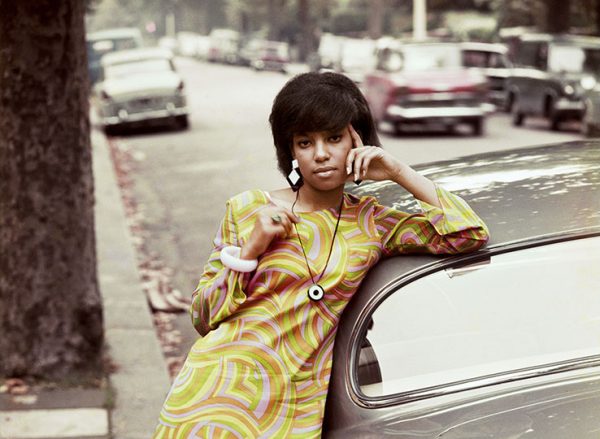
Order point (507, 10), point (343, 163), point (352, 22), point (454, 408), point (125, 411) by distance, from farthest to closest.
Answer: point (352, 22) < point (507, 10) < point (125, 411) < point (343, 163) < point (454, 408)

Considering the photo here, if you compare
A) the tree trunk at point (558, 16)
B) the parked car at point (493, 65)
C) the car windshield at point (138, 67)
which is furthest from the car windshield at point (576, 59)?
the tree trunk at point (558, 16)

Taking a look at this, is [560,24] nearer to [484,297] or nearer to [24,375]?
[24,375]

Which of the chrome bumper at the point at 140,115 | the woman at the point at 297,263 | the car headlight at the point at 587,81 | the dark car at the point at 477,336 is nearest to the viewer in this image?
the dark car at the point at 477,336

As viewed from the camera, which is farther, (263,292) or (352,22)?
(352,22)

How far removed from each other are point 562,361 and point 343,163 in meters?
0.76

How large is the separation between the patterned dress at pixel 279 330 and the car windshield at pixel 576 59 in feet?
65.5

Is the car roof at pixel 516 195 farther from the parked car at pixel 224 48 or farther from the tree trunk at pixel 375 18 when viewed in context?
the parked car at pixel 224 48

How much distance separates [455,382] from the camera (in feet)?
9.29

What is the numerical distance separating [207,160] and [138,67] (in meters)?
7.01

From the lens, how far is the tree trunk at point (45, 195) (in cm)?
611

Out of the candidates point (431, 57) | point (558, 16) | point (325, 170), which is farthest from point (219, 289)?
point (558, 16)

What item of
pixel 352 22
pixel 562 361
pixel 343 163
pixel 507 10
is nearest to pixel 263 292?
pixel 343 163

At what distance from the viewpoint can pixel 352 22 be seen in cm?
6812

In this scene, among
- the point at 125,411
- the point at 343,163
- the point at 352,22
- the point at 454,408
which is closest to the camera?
the point at 454,408
